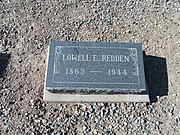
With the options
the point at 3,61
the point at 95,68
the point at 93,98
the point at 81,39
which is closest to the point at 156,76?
the point at 95,68

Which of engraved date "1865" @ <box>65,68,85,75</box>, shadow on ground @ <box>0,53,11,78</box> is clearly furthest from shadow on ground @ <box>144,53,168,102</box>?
shadow on ground @ <box>0,53,11,78</box>

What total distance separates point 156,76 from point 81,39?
175 cm

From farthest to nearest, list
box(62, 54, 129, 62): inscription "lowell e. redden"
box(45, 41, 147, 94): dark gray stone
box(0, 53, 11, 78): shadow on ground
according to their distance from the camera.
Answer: box(0, 53, 11, 78): shadow on ground → box(62, 54, 129, 62): inscription "lowell e. redden" → box(45, 41, 147, 94): dark gray stone

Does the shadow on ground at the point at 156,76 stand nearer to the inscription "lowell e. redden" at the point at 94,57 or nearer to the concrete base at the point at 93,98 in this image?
the concrete base at the point at 93,98

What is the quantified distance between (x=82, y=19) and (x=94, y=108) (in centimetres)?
234

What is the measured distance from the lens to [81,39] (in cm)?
734

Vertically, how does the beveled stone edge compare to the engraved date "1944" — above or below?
below

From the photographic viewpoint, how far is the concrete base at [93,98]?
6.25 m

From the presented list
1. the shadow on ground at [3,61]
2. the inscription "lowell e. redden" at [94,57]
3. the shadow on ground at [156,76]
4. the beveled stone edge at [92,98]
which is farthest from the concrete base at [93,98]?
the shadow on ground at [3,61]

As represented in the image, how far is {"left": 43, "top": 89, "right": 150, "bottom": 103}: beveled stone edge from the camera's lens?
625cm

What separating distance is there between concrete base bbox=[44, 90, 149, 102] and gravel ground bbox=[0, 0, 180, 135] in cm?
9

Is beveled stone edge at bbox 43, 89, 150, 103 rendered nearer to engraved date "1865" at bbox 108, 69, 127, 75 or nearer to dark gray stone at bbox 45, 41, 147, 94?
dark gray stone at bbox 45, 41, 147, 94

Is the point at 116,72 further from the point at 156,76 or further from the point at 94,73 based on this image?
the point at 156,76

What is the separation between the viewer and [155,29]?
296 inches
